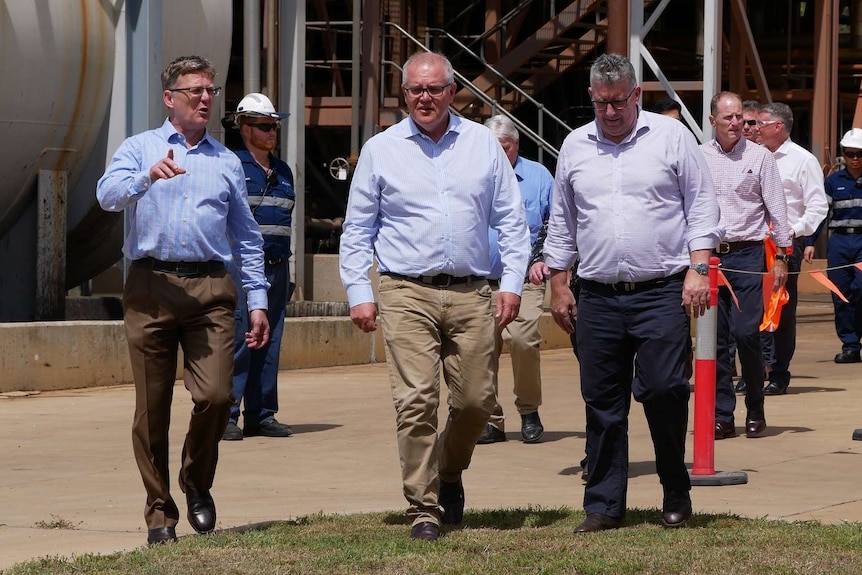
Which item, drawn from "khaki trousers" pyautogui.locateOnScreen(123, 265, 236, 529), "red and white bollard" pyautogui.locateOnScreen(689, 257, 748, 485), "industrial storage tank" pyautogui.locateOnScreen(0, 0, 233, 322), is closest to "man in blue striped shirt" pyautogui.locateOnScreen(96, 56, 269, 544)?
"khaki trousers" pyautogui.locateOnScreen(123, 265, 236, 529)

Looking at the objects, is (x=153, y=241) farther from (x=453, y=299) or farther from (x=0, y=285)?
(x=0, y=285)

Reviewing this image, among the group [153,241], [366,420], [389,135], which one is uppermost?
[389,135]

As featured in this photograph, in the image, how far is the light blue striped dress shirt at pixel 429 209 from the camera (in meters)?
6.48

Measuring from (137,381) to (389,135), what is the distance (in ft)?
4.56

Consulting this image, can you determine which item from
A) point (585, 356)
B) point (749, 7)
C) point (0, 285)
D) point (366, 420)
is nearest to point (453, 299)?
point (585, 356)

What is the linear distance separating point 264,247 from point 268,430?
110 centimetres

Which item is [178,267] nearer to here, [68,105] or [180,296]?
[180,296]

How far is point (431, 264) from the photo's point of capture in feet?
21.2

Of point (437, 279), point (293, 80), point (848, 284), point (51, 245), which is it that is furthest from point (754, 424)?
point (293, 80)

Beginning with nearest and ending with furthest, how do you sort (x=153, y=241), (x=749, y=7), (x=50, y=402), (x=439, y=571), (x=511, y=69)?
1. (x=439, y=571)
2. (x=153, y=241)
3. (x=50, y=402)
4. (x=511, y=69)
5. (x=749, y=7)

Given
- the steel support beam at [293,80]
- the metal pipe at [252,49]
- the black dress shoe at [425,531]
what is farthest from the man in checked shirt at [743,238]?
the steel support beam at [293,80]

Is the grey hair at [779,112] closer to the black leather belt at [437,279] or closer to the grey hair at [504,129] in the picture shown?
the grey hair at [504,129]

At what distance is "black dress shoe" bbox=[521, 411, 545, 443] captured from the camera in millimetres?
9500

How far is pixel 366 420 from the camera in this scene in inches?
420
